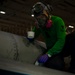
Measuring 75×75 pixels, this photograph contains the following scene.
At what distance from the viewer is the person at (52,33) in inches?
92.7

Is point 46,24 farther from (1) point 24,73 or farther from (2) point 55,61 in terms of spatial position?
(1) point 24,73

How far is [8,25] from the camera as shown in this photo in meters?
5.04

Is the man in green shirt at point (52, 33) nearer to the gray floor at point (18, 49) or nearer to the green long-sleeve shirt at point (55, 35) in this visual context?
the green long-sleeve shirt at point (55, 35)

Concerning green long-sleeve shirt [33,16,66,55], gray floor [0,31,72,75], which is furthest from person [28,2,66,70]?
gray floor [0,31,72,75]

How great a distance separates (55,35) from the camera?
246cm

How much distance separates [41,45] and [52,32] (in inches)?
13.3

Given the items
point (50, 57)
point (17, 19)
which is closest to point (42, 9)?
point (50, 57)

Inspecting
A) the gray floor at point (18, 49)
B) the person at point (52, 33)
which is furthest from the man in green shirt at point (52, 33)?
the gray floor at point (18, 49)

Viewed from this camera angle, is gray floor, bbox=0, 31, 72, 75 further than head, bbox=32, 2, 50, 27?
No

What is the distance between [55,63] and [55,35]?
0.27 metres

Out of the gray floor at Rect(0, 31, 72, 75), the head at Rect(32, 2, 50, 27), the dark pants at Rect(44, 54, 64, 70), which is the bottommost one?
the dark pants at Rect(44, 54, 64, 70)

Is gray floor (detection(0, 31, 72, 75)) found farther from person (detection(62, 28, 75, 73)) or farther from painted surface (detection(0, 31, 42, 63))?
person (detection(62, 28, 75, 73))

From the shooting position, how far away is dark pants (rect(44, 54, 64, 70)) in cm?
242

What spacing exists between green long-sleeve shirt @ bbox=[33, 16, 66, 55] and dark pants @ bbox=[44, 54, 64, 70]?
0.27ft
